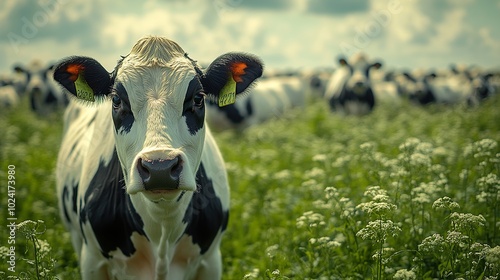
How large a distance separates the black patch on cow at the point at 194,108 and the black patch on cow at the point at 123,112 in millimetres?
320

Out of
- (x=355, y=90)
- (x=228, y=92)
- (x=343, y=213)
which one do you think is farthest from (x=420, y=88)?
(x=228, y=92)

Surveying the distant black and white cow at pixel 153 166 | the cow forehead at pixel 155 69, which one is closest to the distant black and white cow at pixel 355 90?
the distant black and white cow at pixel 153 166

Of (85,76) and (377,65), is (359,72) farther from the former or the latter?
(85,76)

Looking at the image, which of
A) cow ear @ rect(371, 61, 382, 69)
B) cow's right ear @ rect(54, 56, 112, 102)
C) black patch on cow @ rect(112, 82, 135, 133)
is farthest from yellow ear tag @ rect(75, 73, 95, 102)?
cow ear @ rect(371, 61, 382, 69)

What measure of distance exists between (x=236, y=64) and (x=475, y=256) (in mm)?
2049

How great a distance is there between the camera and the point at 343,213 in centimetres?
417

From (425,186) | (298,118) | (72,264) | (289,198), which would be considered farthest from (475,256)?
(298,118)

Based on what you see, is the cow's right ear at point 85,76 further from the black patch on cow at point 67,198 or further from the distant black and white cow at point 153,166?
the black patch on cow at point 67,198

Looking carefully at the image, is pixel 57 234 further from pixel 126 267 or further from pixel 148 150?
pixel 148 150

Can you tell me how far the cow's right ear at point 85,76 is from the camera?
3.68 m

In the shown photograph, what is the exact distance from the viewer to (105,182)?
401cm

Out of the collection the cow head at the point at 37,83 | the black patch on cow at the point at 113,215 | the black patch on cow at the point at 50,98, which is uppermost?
the black patch on cow at the point at 113,215

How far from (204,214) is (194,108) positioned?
35.4 inches

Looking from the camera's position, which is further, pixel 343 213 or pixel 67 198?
pixel 67 198
